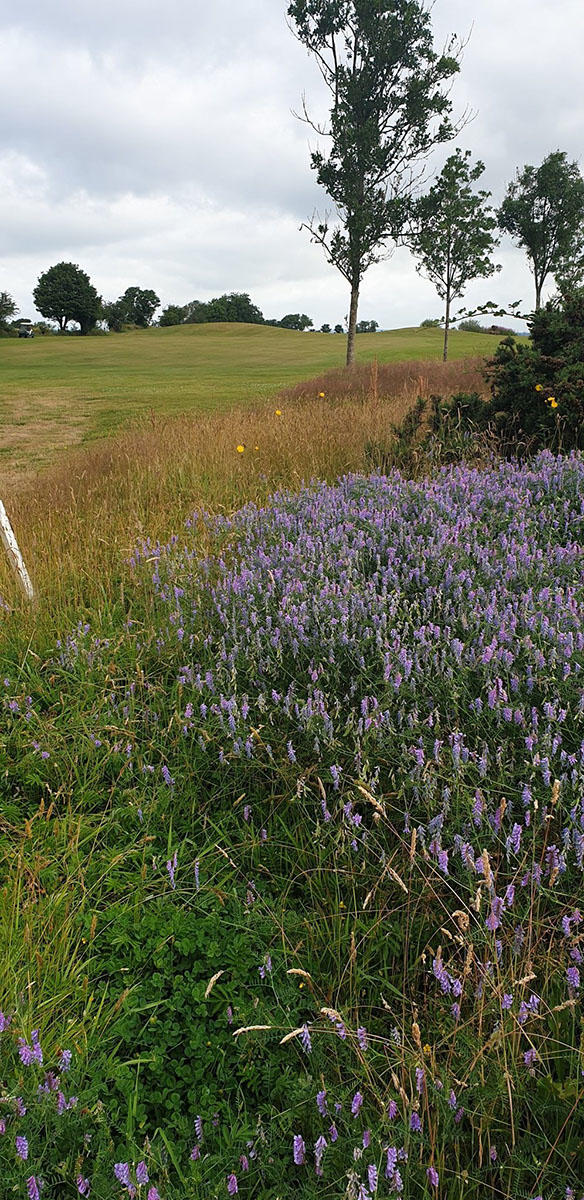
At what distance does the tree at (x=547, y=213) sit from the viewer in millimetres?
39844

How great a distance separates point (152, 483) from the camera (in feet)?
22.6

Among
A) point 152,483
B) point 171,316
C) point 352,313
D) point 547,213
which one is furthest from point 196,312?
point 152,483

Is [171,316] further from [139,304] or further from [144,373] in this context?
[144,373]

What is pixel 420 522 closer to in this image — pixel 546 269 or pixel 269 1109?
pixel 269 1109

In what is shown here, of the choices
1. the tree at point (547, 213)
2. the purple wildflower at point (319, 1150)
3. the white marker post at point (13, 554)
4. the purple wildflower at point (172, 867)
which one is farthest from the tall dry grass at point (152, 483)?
the tree at point (547, 213)

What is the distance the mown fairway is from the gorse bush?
27.8ft

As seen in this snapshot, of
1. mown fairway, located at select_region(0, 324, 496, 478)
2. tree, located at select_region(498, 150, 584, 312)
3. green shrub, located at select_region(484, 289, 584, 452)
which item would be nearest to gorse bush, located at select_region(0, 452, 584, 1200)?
green shrub, located at select_region(484, 289, 584, 452)

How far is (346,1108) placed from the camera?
1.61 meters

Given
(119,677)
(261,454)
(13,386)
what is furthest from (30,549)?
(13,386)

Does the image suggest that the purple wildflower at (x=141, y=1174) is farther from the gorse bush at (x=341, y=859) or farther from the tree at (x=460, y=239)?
the tree at (x=460, y=239)

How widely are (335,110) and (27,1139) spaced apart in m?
24.0

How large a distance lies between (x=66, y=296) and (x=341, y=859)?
3130 inches

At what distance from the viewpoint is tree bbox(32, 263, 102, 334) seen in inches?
2842

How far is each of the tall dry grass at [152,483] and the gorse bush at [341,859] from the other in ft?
3.00
